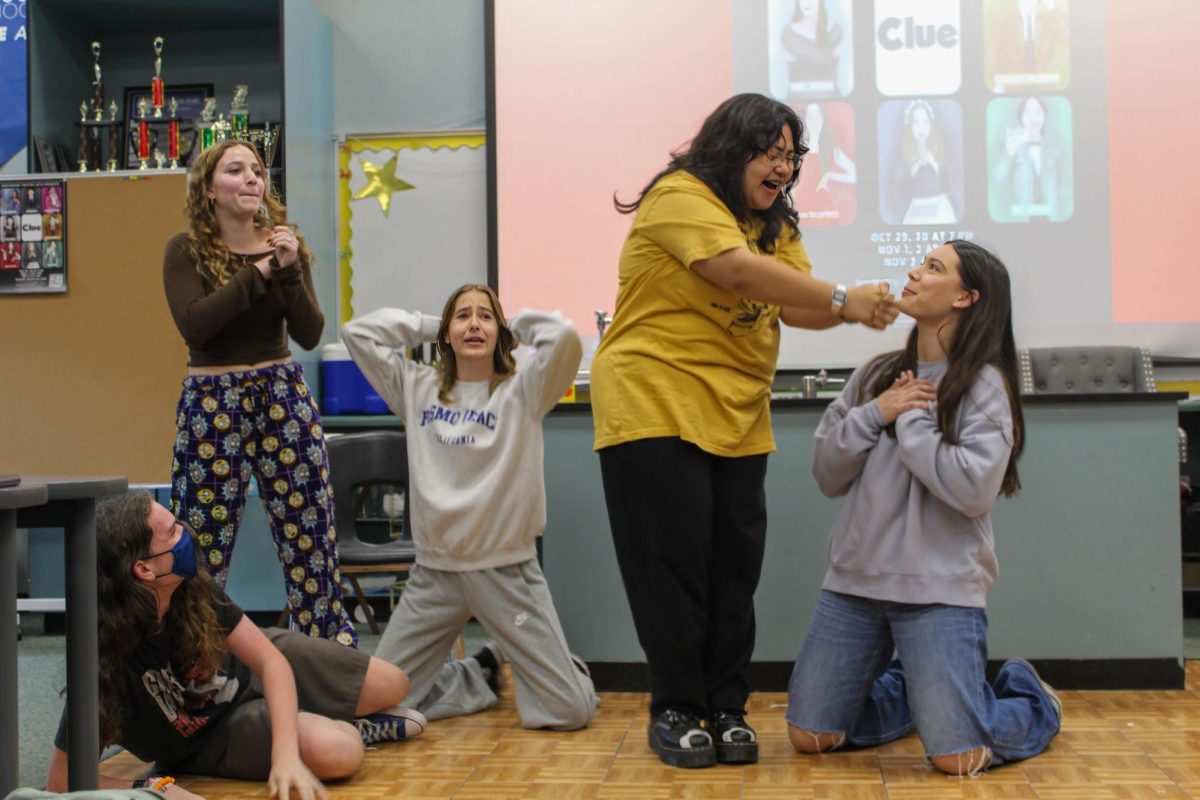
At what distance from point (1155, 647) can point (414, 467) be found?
186cm

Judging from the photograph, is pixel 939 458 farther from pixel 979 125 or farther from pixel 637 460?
pixel 979 125

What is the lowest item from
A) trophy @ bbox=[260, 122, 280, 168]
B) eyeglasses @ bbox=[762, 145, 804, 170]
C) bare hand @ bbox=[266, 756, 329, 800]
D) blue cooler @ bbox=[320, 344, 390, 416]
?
bare hand @ bbox=[266, 756, 329, 800]

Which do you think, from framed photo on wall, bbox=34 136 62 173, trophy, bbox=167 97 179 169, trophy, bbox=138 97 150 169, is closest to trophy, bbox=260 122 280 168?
trophy, bbox=167 97 179 169

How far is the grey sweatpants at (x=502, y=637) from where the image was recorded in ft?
9.05

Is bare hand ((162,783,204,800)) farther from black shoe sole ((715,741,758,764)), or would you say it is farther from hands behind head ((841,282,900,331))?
hands behind head ((841,282,900,331))

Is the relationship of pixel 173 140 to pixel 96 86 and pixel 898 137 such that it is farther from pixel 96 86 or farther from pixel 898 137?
pixel 898 137

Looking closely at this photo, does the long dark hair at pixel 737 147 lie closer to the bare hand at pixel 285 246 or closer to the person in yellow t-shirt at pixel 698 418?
the person in yellow t-shirt at pixel 698 418

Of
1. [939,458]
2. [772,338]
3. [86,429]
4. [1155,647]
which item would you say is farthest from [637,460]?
[86,429]

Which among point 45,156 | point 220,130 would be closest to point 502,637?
point 220,130

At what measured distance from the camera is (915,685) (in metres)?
2.36

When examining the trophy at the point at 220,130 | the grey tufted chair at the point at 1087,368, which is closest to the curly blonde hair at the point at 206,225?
the trophy at the point at 220,130

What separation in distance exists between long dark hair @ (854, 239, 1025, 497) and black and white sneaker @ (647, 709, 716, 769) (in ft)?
2.26

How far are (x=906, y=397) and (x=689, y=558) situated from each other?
1.72 ft

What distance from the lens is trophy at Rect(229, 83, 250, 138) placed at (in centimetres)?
469
